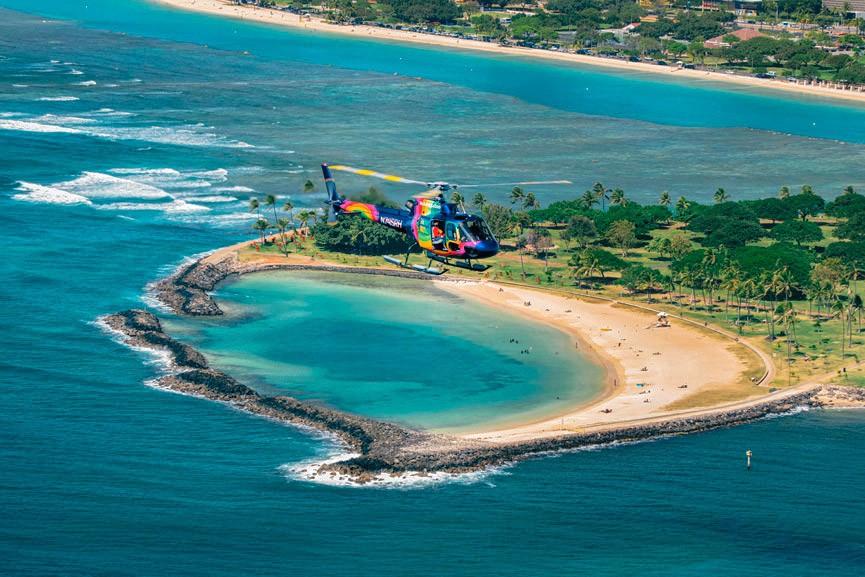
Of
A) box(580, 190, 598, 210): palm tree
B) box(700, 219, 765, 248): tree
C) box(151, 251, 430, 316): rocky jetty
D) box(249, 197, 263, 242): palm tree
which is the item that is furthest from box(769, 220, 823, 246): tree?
box(249, 197, 263, 242): palm tree

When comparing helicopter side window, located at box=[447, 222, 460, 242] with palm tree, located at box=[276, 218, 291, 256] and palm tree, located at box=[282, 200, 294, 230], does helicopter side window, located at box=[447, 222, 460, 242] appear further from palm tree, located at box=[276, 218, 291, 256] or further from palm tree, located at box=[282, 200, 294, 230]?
palm tree, located at box=[282, 200, 294, 230]

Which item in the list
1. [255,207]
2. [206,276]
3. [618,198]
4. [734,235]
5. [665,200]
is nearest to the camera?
[206,276]

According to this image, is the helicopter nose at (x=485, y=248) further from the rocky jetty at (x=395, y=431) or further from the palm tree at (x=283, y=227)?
the palm tree at (x=283, y=227)

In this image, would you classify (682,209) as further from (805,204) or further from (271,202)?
(271,202)

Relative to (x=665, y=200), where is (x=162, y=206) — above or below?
below

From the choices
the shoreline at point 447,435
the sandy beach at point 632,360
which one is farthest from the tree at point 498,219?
the shoreline at point 447,435

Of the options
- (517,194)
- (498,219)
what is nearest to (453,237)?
(498,219)
